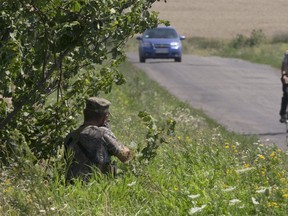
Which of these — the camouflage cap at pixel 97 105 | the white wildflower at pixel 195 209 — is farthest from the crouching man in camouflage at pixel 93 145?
the white wildflower at pixel 195 209

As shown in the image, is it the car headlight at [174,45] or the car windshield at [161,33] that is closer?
the car headlight at [174,45]

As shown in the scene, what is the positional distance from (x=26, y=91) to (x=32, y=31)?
0.62 metres

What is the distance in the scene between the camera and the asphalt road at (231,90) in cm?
2056

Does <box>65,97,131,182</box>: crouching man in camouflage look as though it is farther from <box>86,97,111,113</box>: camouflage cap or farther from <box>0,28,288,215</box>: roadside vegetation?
<box>0,28,288,215</box>: roadside vegetation

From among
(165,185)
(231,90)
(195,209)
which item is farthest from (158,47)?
(195,209)

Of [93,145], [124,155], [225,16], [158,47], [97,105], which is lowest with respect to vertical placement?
[225,16]

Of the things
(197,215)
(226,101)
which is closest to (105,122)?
(197,215)

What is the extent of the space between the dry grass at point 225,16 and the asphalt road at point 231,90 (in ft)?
88.9

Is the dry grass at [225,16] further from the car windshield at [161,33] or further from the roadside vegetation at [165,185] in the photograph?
the roadside vegetation at [165,185]

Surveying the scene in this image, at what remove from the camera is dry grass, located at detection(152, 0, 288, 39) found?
75500 millimetres

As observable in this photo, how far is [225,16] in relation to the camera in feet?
272

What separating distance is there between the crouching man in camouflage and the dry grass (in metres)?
61.6

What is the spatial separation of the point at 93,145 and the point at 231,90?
2093 cm

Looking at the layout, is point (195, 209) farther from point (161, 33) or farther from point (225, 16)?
point (225, 16)
